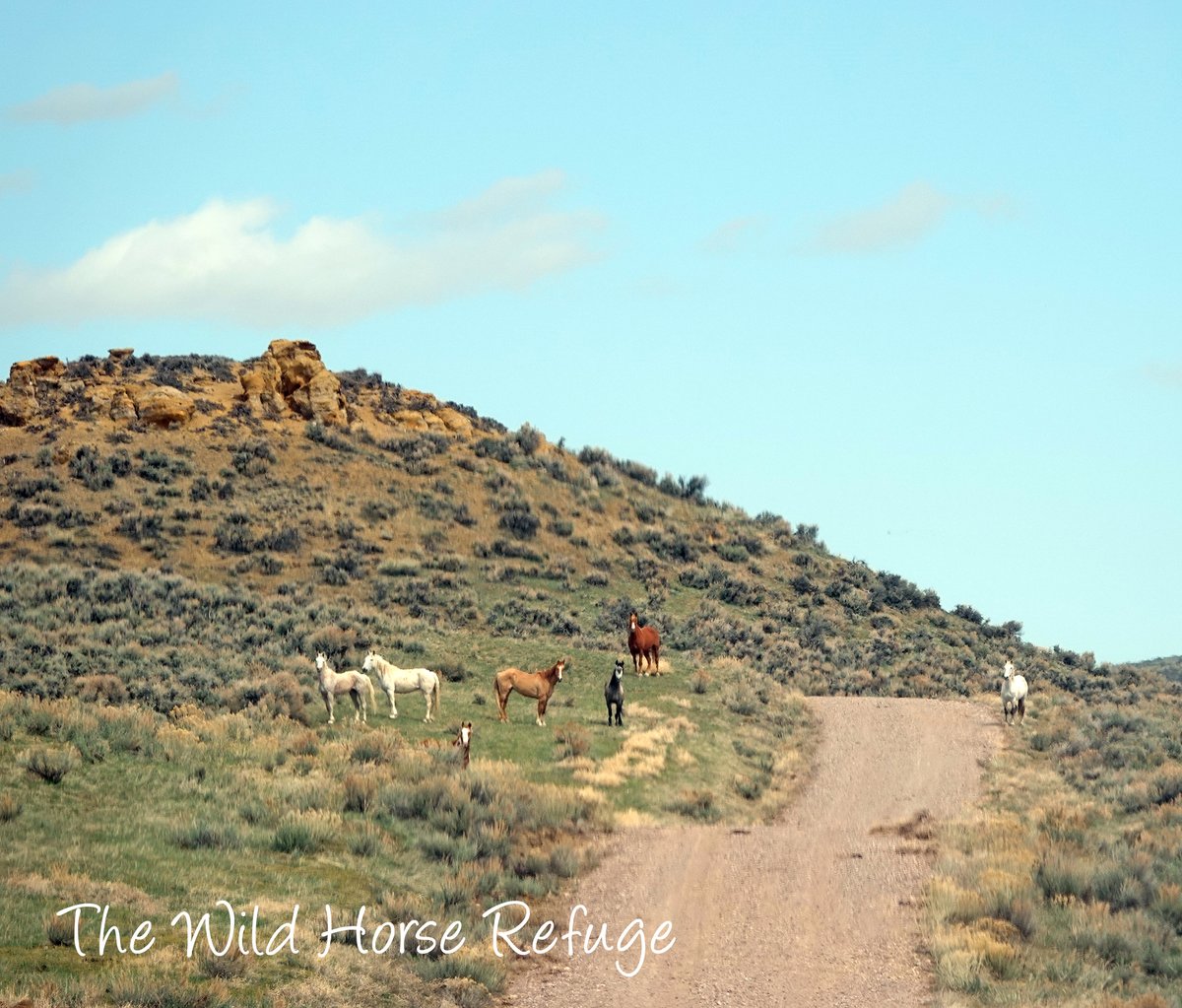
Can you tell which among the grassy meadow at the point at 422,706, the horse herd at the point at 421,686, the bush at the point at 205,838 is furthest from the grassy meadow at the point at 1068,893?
the bush at the point at 205,838

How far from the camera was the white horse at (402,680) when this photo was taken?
26.9 metres

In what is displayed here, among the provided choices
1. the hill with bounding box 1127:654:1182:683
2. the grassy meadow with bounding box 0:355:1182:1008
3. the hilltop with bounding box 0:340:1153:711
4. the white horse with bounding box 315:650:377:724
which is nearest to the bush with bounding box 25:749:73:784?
the grassy meadow with bounding box 0:355:1182:1008

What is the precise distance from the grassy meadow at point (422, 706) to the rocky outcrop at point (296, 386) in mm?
1351

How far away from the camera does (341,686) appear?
2609 centimetres

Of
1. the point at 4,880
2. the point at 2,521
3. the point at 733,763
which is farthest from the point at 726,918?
the point at 2,521

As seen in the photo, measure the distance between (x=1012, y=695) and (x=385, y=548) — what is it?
1082 inches

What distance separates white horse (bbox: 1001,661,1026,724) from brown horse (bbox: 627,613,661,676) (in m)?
9.62

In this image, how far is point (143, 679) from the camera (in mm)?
26453

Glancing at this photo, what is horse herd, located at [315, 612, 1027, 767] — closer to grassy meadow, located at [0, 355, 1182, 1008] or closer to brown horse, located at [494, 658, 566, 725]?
brown horse, located at [494, 658, 566, 725]

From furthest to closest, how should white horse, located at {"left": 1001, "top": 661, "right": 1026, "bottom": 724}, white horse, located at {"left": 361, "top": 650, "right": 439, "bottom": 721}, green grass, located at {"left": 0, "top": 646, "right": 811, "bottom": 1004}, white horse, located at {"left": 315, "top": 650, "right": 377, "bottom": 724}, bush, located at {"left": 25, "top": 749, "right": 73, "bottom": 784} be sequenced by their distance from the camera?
white horse, located at {"left": 1001, "top": 661, "right": 1026, "bottom": 724} < white horse, located at {"left": 361, "top": 650, "right": 439, "bottom": 721} < white horse, located at {"left": 315, "top": 650, "right": 377, "bottom": 724} < bush, located at {"left": 25, "top": 749, "right": 73, "bottom": 784} < green grass, located at {"left": 0, "top": 646, "right": 811, "bottom": 1004}

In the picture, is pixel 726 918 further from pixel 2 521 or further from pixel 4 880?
pixel 2 521

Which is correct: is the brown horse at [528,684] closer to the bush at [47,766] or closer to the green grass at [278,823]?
the green grass at [278,823]

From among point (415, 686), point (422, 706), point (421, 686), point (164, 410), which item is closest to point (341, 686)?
point (415, 686)

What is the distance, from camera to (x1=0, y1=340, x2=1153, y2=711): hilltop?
1518 inches
